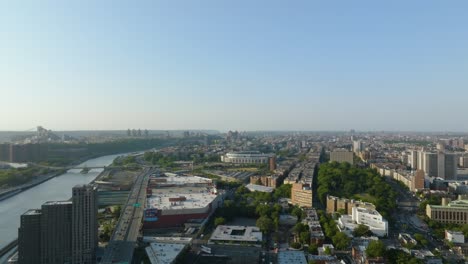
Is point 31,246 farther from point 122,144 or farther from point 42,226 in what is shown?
point 122,144

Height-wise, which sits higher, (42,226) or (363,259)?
(42,226)

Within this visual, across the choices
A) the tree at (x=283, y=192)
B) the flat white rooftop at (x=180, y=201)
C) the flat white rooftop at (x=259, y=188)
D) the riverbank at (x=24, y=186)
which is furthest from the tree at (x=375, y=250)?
the riverbank at (x=24, y=186)

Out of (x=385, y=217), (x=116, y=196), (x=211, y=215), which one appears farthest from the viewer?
(x=116, y=196)

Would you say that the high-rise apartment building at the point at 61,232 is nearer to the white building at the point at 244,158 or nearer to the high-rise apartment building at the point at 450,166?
the high-rise apartment building at the point at 450,166

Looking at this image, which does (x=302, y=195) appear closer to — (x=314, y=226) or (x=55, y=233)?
(x=314, y=226)

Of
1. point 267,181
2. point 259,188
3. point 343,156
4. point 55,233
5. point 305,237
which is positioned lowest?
point 305,237

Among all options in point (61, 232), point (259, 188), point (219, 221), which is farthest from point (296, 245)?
point (259, 188)

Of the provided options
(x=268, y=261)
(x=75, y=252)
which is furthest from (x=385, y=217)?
(x=75, y=252)
